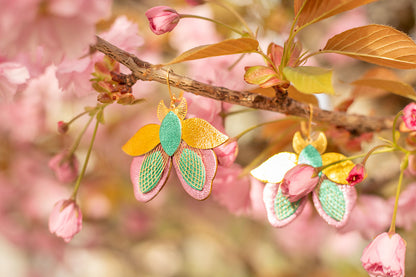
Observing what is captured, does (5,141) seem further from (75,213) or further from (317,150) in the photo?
(317,150)

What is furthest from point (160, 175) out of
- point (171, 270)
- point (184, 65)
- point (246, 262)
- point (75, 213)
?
point (171, 270)

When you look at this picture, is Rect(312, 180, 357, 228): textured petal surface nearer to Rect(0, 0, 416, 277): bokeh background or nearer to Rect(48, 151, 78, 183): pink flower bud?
Rect(0, 0, 416, 277): bokeh background

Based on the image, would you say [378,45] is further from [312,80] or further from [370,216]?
[370,216]

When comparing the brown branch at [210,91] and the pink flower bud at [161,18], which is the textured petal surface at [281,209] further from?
the pink flower bud at [161,18]

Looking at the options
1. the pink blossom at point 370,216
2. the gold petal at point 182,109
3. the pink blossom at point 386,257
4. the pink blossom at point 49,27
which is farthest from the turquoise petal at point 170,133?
the pink blossom at point 370,216

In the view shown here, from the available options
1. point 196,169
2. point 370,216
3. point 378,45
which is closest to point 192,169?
point 196,169

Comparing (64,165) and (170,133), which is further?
(64,165)

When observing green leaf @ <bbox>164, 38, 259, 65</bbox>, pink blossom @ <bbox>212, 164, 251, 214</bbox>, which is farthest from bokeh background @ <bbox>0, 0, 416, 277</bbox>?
green leaf @ <bbox>164, 38, 259, 65</bbox>

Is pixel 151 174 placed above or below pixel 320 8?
below
